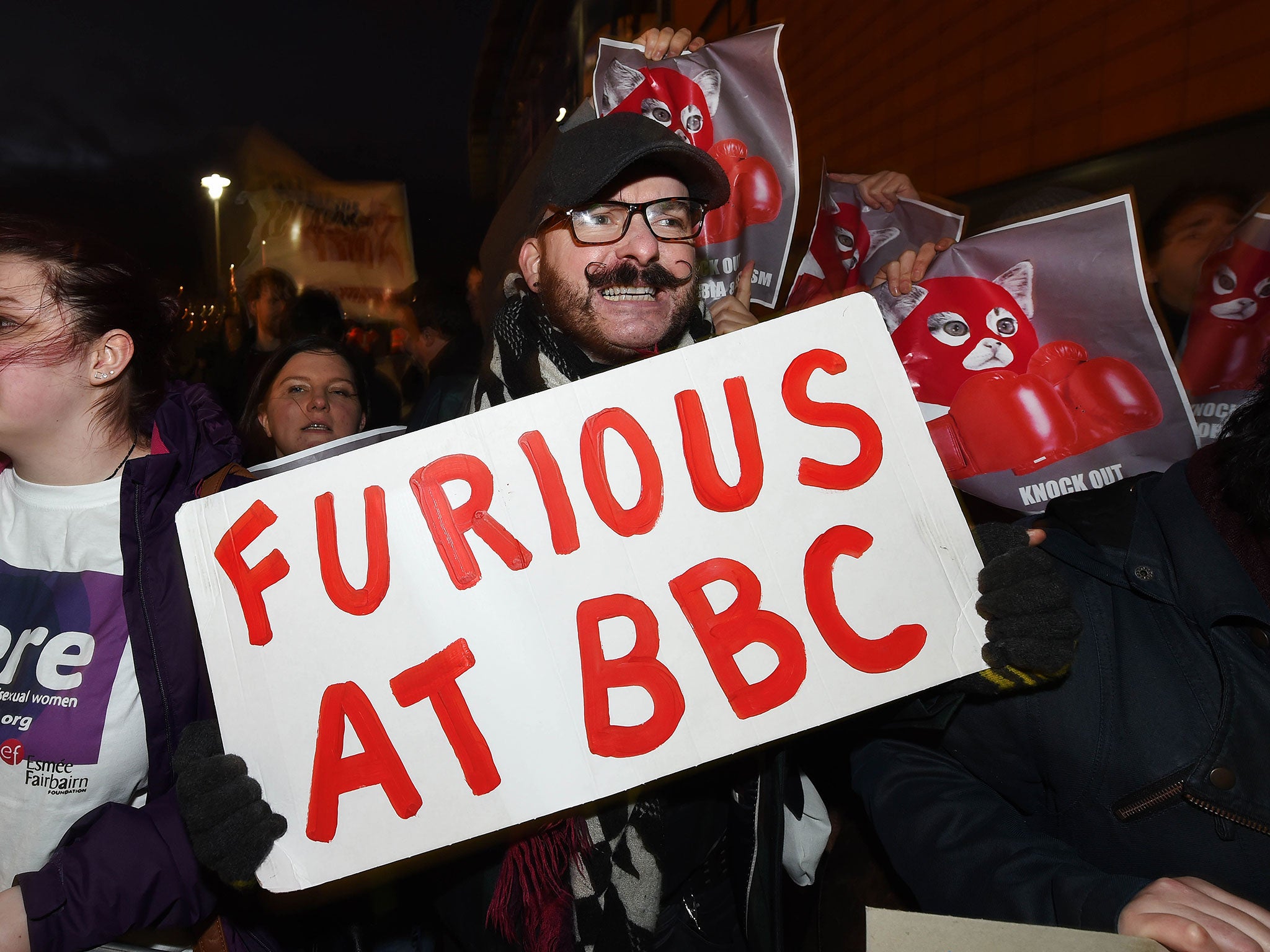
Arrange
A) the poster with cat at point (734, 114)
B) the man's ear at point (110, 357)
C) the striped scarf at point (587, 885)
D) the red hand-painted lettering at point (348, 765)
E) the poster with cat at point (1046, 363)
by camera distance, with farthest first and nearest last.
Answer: the poster with cat at point (734, 114), the poster with cat at point (1046, 363), the striped scarf at point (587, 885), the man's ear at point (110, 357), the red hand-painted lettering at point (348, 765)

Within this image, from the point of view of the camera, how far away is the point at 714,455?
1.14 metres

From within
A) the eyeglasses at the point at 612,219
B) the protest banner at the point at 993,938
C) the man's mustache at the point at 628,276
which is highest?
the eyeglasses at the point at 612,219

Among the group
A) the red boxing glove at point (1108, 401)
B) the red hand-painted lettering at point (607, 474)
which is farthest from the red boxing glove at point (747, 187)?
the red hand-painted lettering at point (607, 474)

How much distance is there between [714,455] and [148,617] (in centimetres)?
93

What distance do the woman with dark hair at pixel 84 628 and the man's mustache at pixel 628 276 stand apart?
802 mm

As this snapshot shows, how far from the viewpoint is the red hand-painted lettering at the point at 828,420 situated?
3.69ft

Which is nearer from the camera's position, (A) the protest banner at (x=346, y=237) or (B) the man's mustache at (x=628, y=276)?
(B) the man's mustache at (x=628, y=276)

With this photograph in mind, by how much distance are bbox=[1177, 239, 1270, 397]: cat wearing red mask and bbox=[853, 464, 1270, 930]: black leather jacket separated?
1120 millimetres

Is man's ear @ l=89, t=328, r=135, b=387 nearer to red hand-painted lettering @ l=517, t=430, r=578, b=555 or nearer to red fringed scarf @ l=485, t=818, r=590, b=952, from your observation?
red hand-painted lettering @ l=517, t=430, r=578, b=555

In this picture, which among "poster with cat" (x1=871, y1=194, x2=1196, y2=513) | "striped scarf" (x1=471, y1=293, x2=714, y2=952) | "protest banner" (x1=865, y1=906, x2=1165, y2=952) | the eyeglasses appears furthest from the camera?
"poster with cat" (x1=871, y1=194, x2=1196, y2=513)

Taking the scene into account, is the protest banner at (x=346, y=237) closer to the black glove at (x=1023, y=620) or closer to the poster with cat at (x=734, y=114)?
the poster with cat at (x=734, y=114)

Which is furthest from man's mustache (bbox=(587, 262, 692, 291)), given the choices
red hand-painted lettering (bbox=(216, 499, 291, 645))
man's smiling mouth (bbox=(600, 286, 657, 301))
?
red hand-painted lettering (bbox=(216, 499, 291, 645))

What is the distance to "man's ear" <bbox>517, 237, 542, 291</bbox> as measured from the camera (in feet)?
5.39

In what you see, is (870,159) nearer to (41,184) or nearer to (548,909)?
(548,909)
